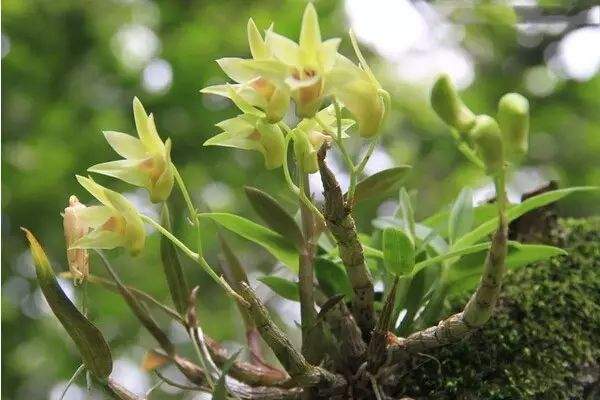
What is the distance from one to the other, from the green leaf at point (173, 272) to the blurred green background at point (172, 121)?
130cm

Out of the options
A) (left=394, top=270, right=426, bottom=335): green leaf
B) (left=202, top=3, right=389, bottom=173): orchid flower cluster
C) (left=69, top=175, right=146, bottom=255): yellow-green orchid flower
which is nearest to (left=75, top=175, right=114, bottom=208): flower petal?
(left=69, top=175, right=146, bottom=255): yellow-green orchid flower

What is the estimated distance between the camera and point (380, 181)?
2.21 feet

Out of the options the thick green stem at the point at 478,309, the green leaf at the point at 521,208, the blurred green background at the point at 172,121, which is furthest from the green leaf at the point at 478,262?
the blurred green background at the point at 172,121

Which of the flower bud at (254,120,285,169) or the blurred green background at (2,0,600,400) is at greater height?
the flower bud at (254,120,285,169)

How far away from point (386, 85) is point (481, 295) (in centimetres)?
220

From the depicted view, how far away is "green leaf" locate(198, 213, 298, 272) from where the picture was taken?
2.30 ft

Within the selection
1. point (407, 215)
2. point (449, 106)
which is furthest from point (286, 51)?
point (407, 215)

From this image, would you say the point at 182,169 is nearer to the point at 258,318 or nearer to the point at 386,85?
the point at 386,85

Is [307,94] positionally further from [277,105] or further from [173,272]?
[173,272]

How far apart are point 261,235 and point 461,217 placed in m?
0.23

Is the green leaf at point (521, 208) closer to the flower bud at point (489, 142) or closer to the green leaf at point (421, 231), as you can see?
the green leaf at point (421, 231)

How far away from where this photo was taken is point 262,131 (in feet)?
1.87

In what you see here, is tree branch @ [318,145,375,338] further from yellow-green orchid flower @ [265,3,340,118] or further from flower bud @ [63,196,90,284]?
flower bud @ [63,196,90,284]

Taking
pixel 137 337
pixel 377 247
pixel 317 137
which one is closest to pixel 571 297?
pixel 377 247
